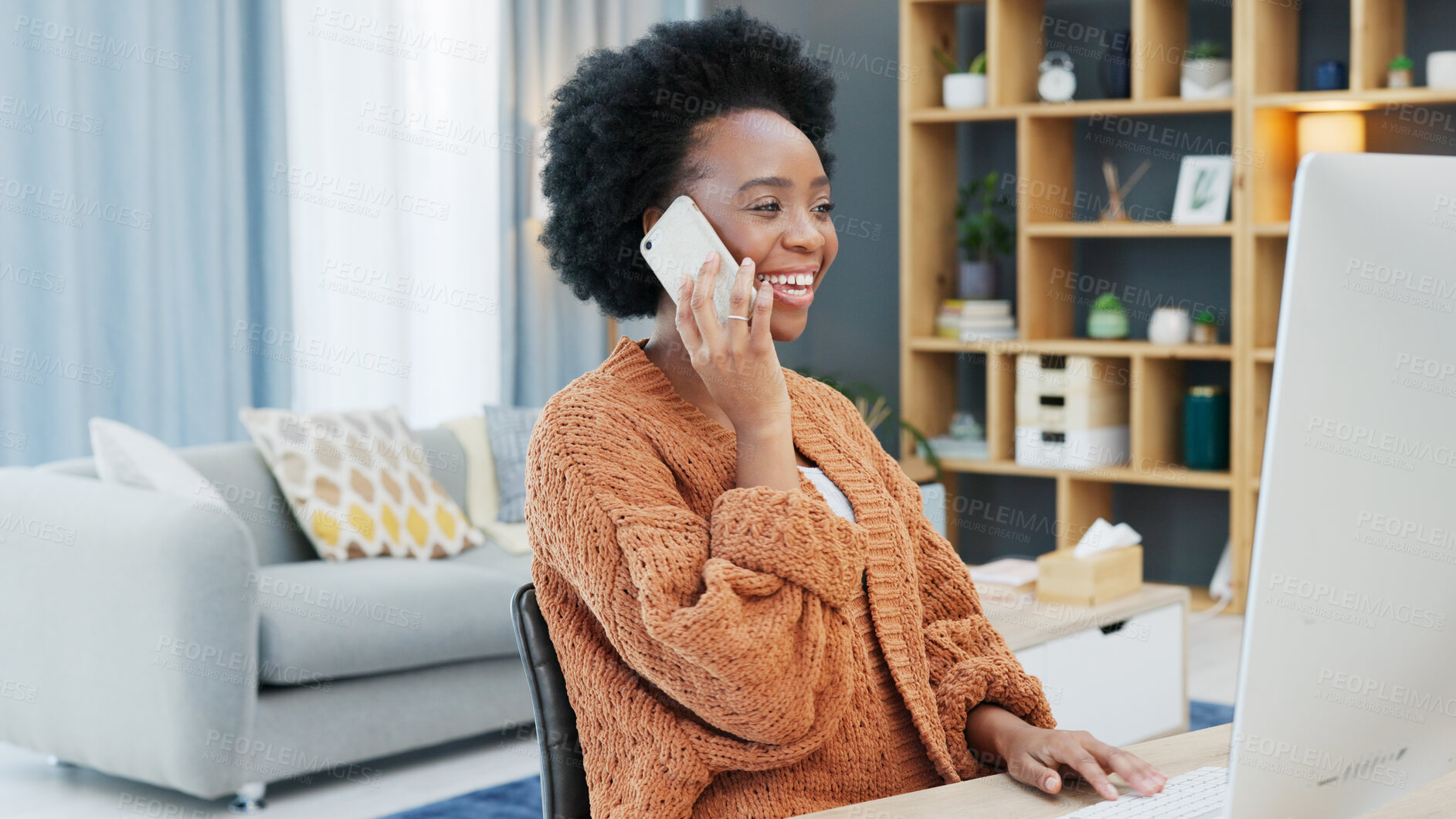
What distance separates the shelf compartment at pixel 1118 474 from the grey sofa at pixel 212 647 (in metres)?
2.02

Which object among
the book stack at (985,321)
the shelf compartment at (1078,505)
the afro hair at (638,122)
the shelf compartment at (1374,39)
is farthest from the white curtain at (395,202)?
the afro hair at (638,122)

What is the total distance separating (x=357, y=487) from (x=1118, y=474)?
243 centimetres

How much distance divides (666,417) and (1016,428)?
356cm

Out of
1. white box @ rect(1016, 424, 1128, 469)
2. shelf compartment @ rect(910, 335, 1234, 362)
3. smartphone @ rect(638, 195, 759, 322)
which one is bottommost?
white box @ rect(1016, 424, 1128, 469)

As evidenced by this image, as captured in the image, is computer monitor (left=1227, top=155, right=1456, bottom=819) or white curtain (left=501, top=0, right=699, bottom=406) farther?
white curtain (left=501, top=0, right=699, bottom=406)

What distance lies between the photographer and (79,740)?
2809 mm

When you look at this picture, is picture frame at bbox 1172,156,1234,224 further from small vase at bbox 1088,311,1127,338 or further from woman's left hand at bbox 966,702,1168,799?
woman's left hand at bbox 966,702,1168,799

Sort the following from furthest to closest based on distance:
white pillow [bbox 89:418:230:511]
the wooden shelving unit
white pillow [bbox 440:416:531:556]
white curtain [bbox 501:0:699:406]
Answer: white curtain [bbox 501:0:699:406]
the wooden shelving unit
white pillow [bbox 440:416:531:556]
white pillow [bbox 89:418:230:511]

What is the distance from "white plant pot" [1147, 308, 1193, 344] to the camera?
4.38m

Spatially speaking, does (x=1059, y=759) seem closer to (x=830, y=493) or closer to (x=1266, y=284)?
(x=830, y=493)

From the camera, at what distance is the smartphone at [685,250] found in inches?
46.3

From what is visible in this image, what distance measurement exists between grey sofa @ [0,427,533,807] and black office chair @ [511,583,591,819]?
1683 millimetres

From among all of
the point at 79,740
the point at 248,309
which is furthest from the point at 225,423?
the point at 79,740

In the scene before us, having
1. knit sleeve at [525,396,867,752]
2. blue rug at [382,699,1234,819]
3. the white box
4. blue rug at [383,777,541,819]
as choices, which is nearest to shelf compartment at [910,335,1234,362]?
the white box
